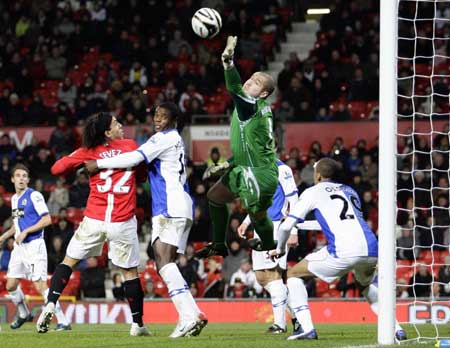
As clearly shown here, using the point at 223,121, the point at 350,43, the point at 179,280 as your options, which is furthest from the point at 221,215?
the point at 350,43

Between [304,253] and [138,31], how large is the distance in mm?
10385

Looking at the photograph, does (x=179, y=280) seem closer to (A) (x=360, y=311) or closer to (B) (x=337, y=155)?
(A) (x=360, y=311)

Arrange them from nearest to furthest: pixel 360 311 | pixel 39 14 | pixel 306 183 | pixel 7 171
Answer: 1. pixel 360 311
2. pixel 306 183
3. pixel 7 171
4. pixel 39 14

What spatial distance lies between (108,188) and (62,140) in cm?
1261

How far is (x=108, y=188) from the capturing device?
10.6m

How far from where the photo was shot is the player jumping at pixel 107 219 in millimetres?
10523

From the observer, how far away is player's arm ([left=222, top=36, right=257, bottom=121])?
8.84 metres

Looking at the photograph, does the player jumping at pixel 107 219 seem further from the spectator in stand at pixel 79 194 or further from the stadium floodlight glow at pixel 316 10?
the stadium floodlight glow at pixel 316 10

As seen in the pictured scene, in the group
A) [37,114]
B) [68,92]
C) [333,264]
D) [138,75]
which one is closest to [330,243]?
[333,264]

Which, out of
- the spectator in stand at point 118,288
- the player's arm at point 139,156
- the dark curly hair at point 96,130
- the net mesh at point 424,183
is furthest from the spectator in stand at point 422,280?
the dark curly hair at point 96,130

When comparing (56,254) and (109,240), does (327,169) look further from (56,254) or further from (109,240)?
(56,254)

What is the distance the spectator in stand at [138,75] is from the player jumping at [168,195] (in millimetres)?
14677

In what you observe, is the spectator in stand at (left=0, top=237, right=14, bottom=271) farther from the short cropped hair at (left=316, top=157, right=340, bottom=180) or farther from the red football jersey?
the short cropped hair at (left=316, top=157, right=340, bottom=180)

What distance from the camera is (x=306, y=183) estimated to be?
20328 millimetres
